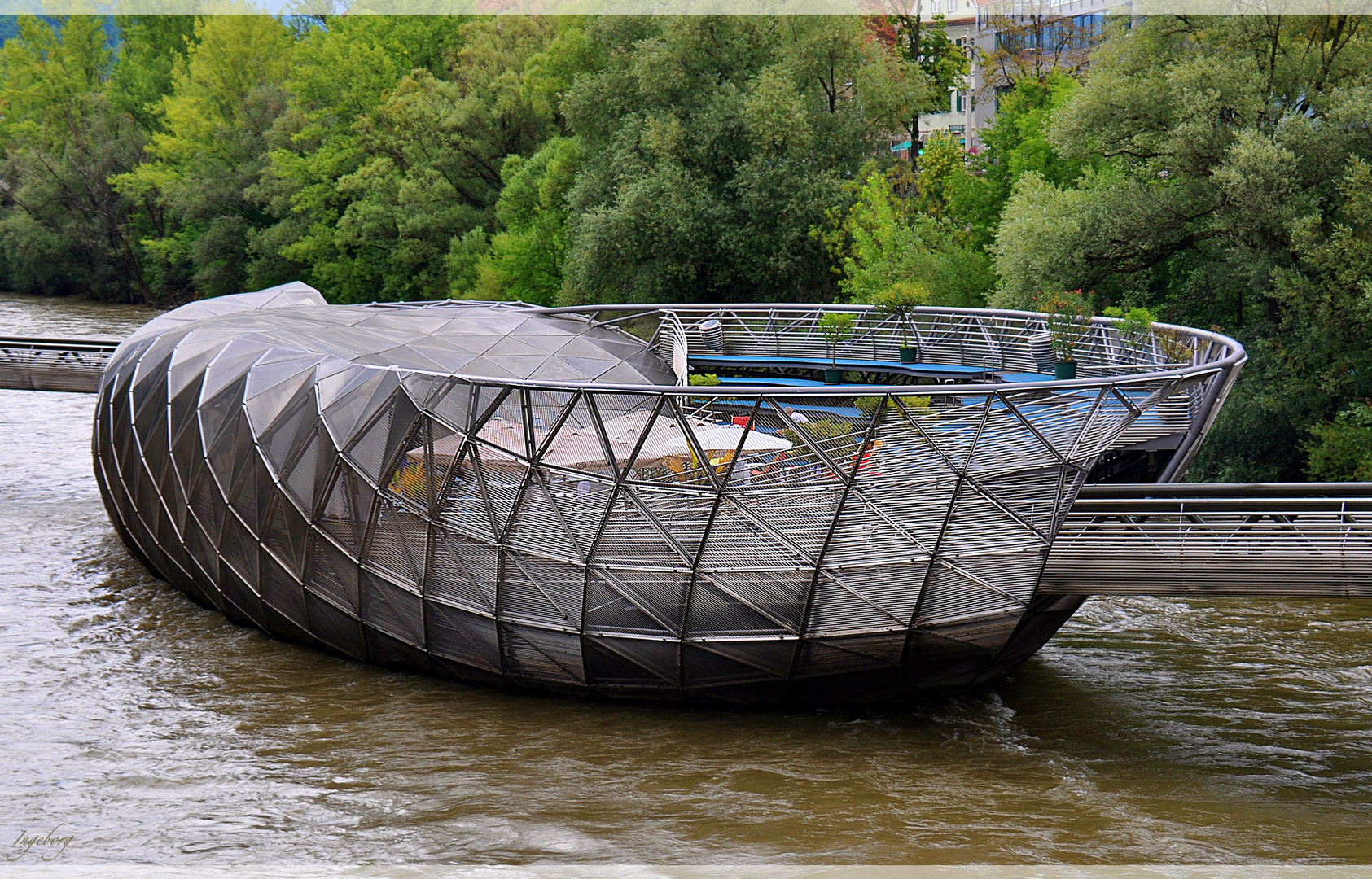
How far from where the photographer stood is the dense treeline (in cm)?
2798

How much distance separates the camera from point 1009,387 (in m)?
15.1

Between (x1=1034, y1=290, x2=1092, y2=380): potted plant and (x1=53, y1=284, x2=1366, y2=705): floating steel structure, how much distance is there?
6.01 feet

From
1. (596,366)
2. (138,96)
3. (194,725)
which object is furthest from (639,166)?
(138,96)

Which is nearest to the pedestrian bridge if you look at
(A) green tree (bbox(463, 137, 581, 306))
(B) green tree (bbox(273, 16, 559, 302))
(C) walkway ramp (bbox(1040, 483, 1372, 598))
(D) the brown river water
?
(C) walkway ramp (bbox(1040, 483, 1372, 598))

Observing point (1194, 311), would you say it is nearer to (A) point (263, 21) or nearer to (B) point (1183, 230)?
(B) point (1183, 230)

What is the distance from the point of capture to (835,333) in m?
27.5

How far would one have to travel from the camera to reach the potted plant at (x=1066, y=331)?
23.0 m

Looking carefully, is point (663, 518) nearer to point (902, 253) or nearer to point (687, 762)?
point (687, 762)

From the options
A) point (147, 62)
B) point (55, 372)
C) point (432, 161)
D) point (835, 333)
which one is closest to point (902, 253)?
point (835, 333)

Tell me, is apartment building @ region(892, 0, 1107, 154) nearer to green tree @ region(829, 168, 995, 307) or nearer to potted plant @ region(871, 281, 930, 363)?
green tree @ region(829, 168, 995, 307)

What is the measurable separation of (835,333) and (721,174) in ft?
63.3

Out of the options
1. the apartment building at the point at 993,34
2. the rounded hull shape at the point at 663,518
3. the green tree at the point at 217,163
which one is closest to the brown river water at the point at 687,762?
the rounded hull shape at the point at 663,518

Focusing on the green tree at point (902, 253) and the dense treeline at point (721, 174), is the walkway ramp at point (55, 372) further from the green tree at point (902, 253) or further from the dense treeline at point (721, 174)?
the green tree at point (902, 253)

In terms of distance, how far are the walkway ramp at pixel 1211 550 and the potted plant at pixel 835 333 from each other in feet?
37.5
